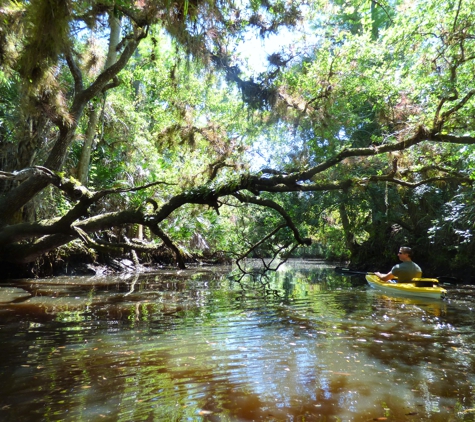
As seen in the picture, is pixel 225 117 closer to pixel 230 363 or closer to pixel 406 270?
pixel 406 270

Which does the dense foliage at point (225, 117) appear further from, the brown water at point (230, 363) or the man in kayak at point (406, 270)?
the brown water at point (230, 363)

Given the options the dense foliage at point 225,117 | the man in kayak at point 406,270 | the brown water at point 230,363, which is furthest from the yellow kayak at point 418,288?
the dense foliage at point 225,117

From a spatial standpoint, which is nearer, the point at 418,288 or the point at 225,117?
the point at 418,288

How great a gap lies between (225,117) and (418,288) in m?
9.02

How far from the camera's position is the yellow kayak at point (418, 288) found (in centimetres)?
821

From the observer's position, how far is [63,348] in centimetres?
396

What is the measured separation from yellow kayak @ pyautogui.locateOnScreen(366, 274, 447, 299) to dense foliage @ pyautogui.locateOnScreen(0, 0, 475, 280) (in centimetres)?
231

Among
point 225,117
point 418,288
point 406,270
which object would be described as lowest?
point 418,288

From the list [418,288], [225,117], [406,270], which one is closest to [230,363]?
[418,288]

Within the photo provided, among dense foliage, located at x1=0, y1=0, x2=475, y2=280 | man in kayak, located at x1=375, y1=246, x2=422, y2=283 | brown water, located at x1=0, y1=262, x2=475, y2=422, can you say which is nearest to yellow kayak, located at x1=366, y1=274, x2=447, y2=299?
man in kayak, located at x1=375, y1=246, x2=422, y2=283

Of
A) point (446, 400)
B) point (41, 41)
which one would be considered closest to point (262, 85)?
point (41, 41)

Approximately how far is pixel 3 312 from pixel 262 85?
781 cm

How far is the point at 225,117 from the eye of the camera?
14.1 m

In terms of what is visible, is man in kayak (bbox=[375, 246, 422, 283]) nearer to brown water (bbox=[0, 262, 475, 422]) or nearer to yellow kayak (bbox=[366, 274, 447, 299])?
yellow kayak (bbox=[366, 274, 447, 299])
